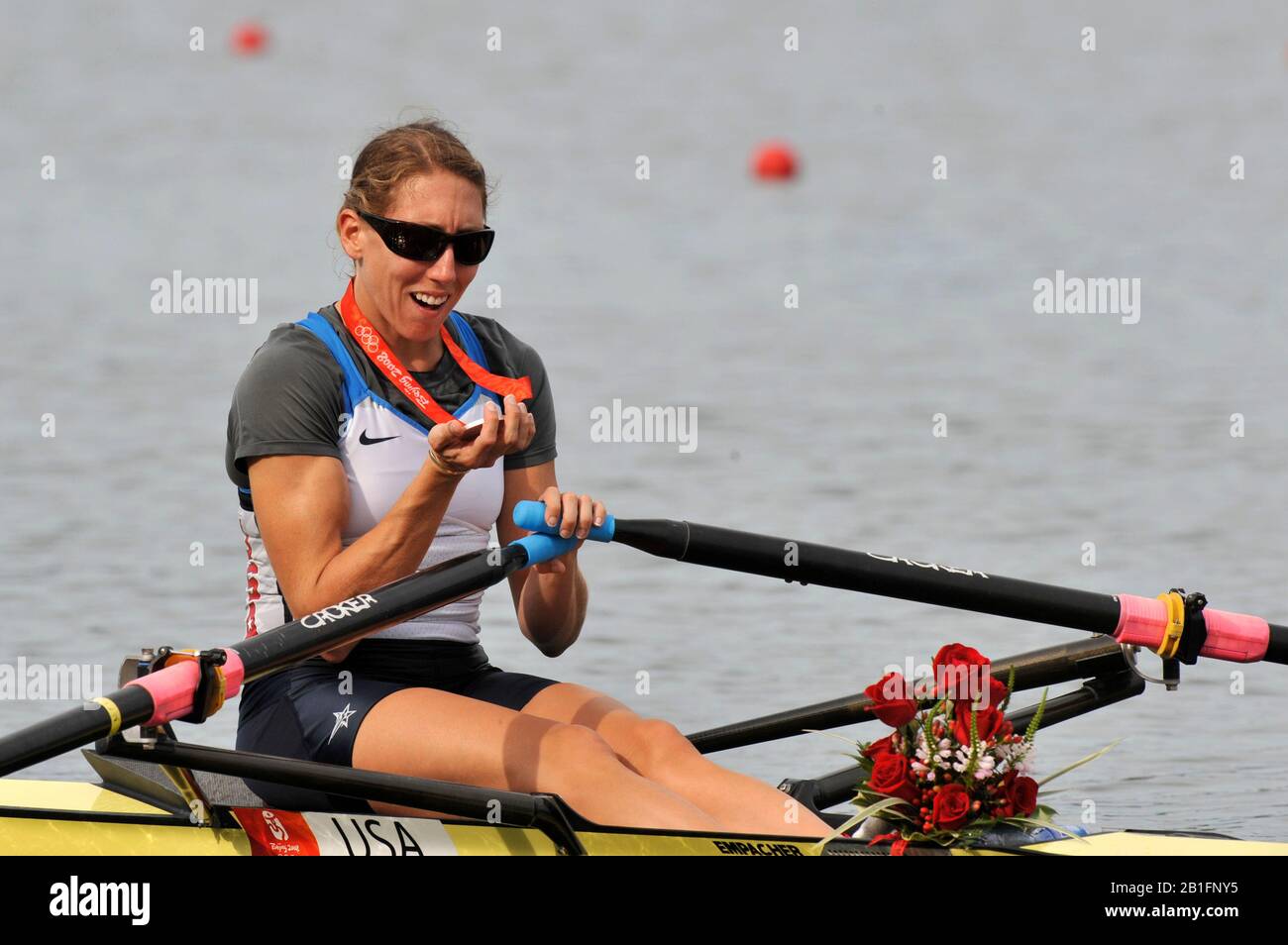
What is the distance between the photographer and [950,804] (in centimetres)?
485

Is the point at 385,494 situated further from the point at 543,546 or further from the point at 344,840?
the point at 344,840

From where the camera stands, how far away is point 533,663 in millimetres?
8602

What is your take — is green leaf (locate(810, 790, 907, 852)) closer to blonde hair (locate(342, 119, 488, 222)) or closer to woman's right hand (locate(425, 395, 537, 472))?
woman's right hand (locate(425, 395, 537, 472))

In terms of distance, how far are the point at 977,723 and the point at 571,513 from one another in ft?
3.38

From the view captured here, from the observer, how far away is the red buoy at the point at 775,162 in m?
22.4

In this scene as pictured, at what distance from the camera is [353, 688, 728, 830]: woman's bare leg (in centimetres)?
491

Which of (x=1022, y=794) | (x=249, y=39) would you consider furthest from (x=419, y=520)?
(x=249, y=39)

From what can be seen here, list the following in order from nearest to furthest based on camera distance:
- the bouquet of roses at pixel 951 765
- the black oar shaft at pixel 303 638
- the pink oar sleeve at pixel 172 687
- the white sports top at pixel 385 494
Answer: the black oar shaft at pixel 303 638 < the pink oar sleeve at pixel 172 687 < the bouquet of roses at pixel 951 765 < the white sports top at pixel 385 494

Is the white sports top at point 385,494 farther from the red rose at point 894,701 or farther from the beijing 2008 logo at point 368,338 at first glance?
the red rose at point 894,701

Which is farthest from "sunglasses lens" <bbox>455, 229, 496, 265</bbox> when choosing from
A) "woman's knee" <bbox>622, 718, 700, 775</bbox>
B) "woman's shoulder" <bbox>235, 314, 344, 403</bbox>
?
"woman's knee" <bbox>622, 718, 700, 775</bbox>

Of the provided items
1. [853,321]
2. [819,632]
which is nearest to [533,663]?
[819,632]

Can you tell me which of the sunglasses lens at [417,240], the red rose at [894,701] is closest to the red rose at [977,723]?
the red rose at [894,701]

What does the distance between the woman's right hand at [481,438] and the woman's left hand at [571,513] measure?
21 cm

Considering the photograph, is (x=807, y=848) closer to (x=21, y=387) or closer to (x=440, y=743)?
(x=440, y=743)
